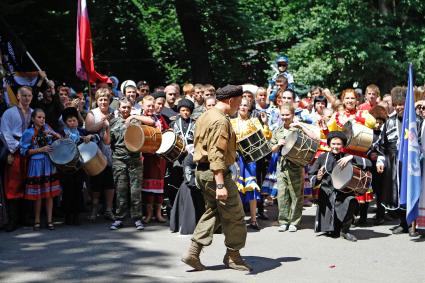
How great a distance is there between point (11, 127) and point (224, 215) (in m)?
3.76

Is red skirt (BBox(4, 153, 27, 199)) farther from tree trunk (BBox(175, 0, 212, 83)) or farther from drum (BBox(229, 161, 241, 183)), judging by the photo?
tree trunk (BBox(175, 0, 212, 83))

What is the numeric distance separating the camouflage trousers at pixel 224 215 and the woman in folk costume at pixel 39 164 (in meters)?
3.07

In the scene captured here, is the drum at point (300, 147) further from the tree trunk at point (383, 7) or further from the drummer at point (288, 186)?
the tree trunk at point (383, 7)

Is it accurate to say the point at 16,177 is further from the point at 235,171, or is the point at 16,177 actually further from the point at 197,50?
the point at 197,50

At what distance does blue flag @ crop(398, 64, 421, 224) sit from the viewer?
890 centimetres

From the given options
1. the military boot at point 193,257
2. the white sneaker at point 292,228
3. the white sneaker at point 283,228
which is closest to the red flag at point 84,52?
the white sneaker at point 283,228

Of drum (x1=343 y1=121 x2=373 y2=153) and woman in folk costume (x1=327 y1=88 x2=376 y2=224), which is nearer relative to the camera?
drum (x1=343 y1=121 x2=373 y2=153)

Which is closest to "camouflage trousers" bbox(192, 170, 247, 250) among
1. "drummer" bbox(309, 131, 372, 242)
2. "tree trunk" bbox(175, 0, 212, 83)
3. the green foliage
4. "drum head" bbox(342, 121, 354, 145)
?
"drummer" bbox(309, 131, 372, 242)

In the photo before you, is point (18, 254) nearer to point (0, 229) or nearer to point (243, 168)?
point (0, 229)

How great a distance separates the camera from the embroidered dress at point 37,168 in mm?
9383

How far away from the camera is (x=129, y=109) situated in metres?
9.83

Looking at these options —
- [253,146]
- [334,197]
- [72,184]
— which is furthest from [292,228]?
[72,184]

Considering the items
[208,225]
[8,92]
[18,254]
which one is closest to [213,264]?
[208,225]

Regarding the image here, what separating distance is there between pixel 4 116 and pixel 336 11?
476 inches
